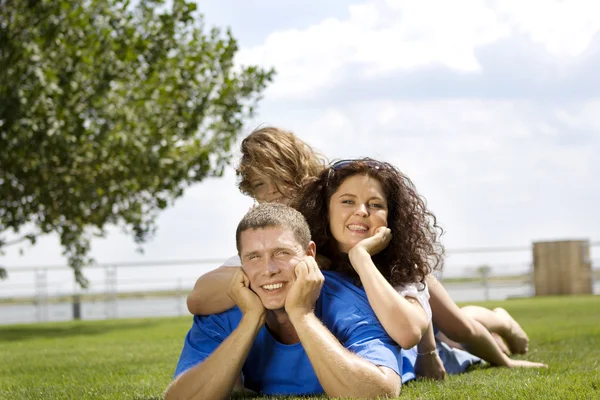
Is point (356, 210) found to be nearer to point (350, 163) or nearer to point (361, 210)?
point (361, 210)

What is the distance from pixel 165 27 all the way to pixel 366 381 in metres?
11.7

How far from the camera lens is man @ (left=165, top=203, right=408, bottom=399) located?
3.63m

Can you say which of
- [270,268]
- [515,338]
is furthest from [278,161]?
[515,338]

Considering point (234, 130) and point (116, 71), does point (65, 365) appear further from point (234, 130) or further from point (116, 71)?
point (234, 130)

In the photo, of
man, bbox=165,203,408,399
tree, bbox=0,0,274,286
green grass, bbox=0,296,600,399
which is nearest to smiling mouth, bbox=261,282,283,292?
man, bbox=165,203,408,399

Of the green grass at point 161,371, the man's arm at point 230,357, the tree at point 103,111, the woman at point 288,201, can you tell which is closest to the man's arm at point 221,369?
the man's arm at point 230,357

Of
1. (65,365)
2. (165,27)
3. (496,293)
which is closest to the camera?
(65,365)

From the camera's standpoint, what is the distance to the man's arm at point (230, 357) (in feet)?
12.2

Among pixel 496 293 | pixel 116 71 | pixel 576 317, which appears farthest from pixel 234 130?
pixel 496 293

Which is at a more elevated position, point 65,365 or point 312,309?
point 312,309

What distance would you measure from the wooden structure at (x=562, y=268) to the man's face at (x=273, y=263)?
18.8 m

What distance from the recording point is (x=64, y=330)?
1548 centimetres

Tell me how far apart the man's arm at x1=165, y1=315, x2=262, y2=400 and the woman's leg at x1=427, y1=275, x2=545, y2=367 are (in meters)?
1.53

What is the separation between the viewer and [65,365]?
24.5 ft
